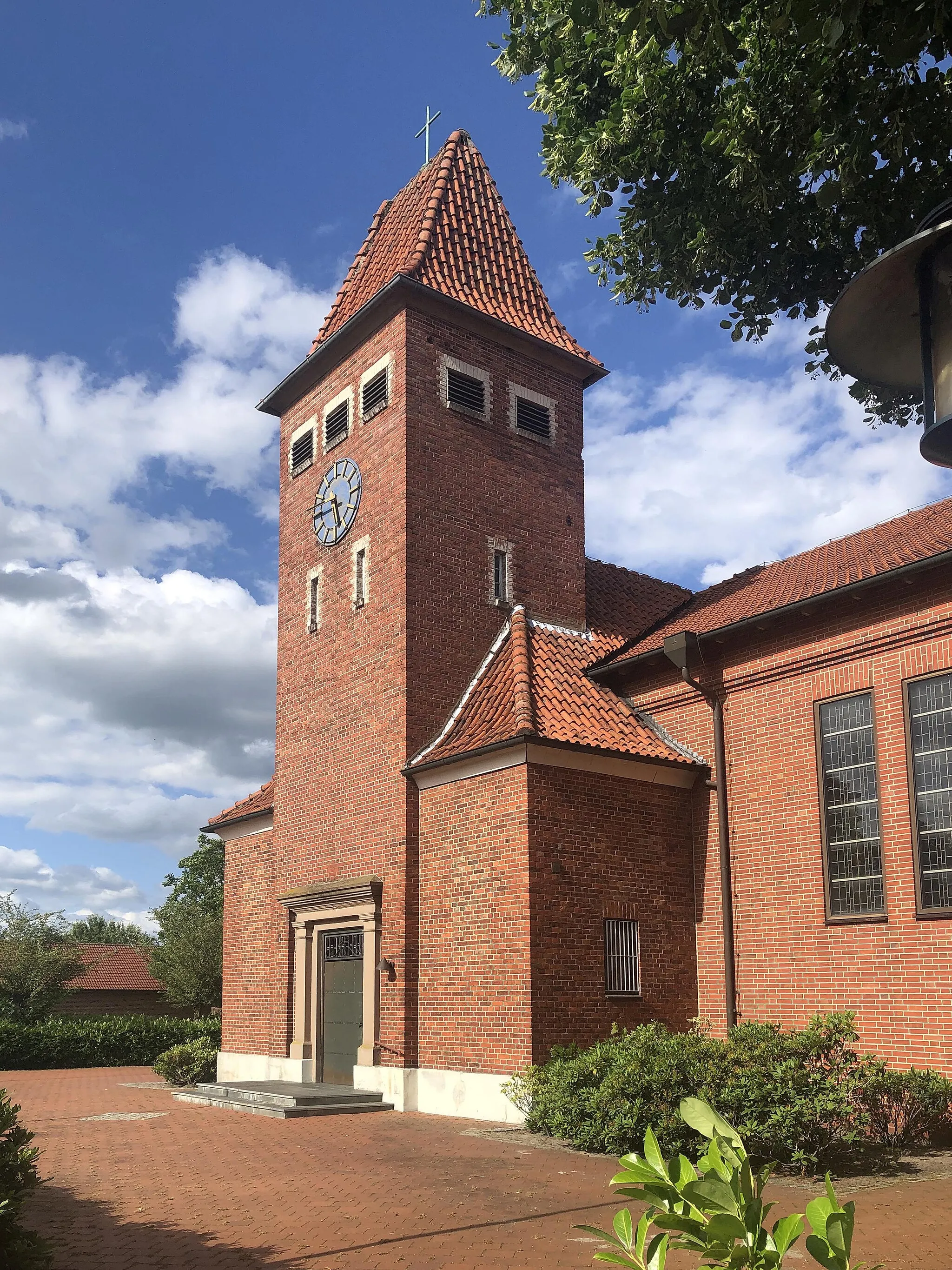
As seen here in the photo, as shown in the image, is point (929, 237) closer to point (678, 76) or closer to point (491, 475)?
point (678, 76)

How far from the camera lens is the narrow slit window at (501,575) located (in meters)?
19.6

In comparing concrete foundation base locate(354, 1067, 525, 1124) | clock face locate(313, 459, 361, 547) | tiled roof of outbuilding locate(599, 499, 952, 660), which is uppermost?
clock face locate(313, 459, 361, 547)

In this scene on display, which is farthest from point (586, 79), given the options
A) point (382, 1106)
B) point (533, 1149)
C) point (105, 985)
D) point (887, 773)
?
point (105, 985)

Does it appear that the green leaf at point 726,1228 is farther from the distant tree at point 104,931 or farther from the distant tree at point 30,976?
the distant tree at point 104,931

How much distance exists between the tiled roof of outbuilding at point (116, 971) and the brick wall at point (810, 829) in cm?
3507

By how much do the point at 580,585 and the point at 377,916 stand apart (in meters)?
7.13

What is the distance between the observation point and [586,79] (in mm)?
10078

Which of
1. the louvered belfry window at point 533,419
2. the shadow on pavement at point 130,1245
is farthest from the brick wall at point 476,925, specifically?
the louvered belfry window at point 533,419

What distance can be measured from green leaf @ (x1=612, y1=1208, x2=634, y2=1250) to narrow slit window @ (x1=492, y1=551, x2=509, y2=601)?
55.9 feet

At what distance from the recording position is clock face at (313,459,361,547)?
20.3m

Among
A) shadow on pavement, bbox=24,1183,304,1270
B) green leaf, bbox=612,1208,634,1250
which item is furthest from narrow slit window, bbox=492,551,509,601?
green leaf, bbox=612,1208,634,1250

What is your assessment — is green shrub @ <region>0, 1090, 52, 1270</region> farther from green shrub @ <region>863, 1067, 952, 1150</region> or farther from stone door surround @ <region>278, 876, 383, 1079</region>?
stone door surround @ <region>278, 876, 383, 1079</region>

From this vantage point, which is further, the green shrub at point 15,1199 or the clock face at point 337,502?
the clock face at point 337,502

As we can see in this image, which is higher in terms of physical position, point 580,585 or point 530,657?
point 580,585
